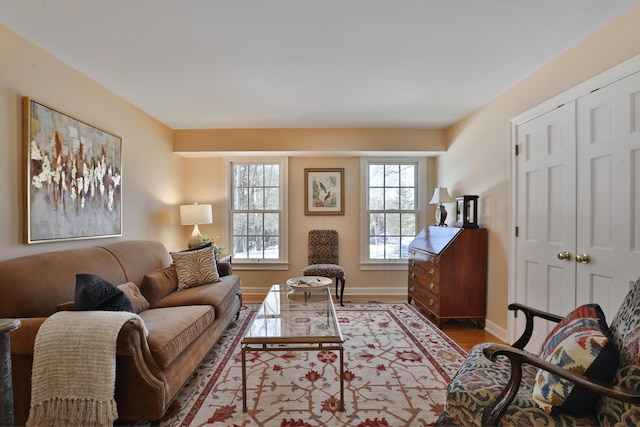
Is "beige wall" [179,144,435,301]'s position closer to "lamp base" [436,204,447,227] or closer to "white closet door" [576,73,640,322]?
"lamp base" [436,204,447,227]

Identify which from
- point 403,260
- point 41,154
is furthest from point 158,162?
point 403,260

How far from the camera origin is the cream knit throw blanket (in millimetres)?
1450

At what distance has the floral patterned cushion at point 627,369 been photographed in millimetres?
1001

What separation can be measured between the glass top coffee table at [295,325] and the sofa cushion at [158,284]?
975 millimetres

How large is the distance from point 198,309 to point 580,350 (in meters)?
2.37

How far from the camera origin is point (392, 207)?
4.55 m

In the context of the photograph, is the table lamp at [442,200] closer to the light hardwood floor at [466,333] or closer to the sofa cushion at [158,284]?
the light hardwood floor at [466,333]

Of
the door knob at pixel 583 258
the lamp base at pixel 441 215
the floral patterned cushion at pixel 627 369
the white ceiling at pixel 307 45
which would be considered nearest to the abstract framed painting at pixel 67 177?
the white ceiling at pixel 307 45

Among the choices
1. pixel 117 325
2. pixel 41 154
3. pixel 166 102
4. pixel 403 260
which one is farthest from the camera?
pixel 403 260

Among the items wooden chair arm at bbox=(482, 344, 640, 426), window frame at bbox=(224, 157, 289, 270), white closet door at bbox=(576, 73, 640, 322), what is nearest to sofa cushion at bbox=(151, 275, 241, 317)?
window frame at bbox=(224, 157, 289, 270)

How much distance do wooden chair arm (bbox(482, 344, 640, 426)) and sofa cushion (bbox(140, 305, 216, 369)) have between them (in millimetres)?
1696

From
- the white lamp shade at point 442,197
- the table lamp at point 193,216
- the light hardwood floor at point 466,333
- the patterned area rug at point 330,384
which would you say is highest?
the white lamp shade at point 442,197

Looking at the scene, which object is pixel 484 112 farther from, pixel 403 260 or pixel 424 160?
pixel 403 260

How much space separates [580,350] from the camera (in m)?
1.12
